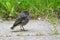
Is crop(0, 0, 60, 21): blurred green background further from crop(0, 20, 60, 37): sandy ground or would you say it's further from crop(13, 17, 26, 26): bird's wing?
crop(13, 17, 26, 26): bird's wing

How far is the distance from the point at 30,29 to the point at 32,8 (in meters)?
1.26

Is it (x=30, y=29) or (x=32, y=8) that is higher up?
(x=32, y=8)

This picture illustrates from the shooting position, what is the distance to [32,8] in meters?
6.55

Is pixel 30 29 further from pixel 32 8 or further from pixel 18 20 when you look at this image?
pixel 32 8

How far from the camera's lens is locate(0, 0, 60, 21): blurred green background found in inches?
251

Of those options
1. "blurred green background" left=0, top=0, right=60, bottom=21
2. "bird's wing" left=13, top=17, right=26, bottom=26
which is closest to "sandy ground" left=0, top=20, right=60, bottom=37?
"bird's wing" left=13, top=17, right=26, bottom=26

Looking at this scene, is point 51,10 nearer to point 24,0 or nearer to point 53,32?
point 24,0

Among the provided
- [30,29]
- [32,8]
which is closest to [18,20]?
[30,29]

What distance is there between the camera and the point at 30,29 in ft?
17.6

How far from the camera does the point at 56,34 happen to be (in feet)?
15.4

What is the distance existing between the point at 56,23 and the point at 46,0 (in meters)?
1.14

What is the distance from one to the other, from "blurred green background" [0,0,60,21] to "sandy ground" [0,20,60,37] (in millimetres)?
326

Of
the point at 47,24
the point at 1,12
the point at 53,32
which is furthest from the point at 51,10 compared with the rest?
the point at 53,32

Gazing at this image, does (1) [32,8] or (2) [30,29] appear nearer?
(2) [30,29]
